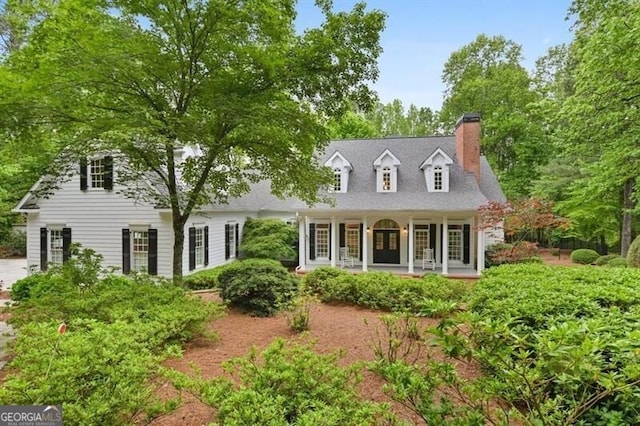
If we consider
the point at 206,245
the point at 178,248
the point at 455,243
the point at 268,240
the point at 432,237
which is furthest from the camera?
the point at 268,240

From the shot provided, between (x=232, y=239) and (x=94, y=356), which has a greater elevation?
(x=94, y=356)

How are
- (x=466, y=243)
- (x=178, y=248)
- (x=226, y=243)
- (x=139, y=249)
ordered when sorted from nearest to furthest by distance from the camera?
(x=178, y=248) < (x=139, y=249) < (x=466, y=243) < (x=226, y=243)

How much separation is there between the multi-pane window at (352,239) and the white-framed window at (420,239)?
2618 millimetres

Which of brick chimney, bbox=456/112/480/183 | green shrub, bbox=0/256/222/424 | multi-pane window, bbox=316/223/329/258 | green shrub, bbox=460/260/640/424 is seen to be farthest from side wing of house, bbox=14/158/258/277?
brick chimney, bbox=456/112/480/183

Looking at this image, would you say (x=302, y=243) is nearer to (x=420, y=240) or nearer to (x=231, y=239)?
(x=231, y=239)

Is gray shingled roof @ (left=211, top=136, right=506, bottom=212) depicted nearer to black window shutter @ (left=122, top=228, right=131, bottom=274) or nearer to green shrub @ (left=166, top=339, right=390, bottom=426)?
black window shutter @ (left=122, top=228, right=131, bottom=274)

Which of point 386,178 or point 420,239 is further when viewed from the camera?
point 386,178

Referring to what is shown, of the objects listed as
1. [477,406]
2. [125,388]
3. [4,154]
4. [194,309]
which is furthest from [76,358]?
[4,154]

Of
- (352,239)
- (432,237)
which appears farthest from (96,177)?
(432,237)

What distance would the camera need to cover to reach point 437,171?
15.0 m

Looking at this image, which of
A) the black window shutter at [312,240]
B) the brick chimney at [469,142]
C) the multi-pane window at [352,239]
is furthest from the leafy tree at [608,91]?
the black window shutter at [312,240]

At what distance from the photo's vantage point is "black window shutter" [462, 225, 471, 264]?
1473cm

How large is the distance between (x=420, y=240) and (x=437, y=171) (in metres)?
3.21

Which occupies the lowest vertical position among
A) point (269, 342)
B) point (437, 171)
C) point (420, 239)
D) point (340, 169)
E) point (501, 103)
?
point (269, 342)
